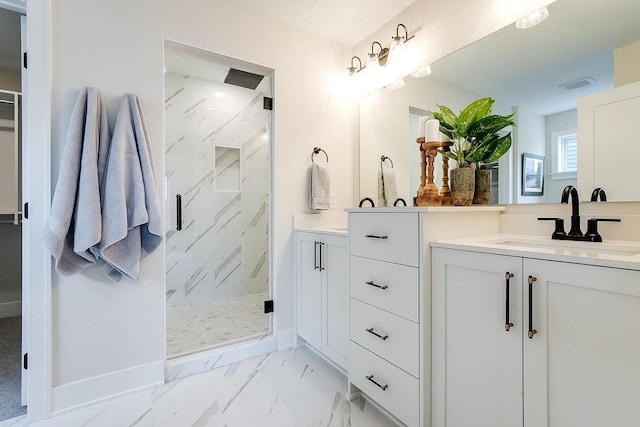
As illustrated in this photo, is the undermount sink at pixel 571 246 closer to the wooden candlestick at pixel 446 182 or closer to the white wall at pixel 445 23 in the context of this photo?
the wooden candlestick at pixel 446 182

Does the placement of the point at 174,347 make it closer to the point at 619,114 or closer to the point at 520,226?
the point at 520,226

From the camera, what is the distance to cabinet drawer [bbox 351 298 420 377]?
1.27 metres

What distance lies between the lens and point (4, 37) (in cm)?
241

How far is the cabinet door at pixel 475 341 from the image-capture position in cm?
100

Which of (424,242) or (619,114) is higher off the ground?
(619,114)

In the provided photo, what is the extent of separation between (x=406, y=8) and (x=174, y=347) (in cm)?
283

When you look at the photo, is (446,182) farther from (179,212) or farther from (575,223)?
(179,212)

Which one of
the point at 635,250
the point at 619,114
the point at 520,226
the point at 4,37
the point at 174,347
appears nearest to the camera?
the point at 635,250

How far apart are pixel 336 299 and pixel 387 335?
0.51m

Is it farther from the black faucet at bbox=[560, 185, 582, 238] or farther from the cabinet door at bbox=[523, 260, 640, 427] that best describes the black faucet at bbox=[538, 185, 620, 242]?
the cabinet door at bbox=[523, 260, 640, 427]

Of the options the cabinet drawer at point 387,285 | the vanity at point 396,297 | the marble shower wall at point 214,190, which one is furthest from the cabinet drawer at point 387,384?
the marble shower wall at point 214,190

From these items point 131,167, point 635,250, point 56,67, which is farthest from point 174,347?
point 635,250

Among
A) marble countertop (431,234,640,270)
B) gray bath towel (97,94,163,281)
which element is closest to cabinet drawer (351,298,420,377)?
marble countertop (431,234,640,270)

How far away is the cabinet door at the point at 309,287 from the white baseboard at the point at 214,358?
28 cm
